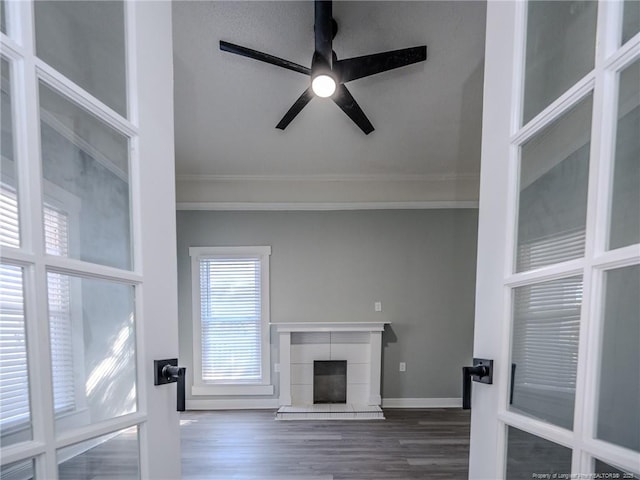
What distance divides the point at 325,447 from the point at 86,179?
2990mm

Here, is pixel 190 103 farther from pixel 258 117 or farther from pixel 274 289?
pixel 274 289

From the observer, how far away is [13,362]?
1.81 feet

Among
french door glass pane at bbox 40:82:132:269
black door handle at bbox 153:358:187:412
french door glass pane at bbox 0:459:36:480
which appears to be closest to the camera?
french door glass pane at bbox 0:459:36:480

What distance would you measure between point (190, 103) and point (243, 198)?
1.41 meters

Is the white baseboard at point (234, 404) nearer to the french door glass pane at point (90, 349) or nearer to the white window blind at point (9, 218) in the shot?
the french door glass pane at point (90, 349)

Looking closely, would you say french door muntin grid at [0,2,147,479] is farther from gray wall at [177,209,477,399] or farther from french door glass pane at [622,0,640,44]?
gray wall at [177,209,477,399]

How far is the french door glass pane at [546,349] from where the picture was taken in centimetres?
66

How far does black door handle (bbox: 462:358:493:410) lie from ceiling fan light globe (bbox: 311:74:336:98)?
162 centimetres

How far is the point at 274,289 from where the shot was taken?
381 centimetres

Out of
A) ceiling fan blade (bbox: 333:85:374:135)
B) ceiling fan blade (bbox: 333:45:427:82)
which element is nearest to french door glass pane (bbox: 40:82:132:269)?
ceiling fan blade (bbox: 333:45:427:82)

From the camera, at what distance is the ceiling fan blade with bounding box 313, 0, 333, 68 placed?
164 centimetres

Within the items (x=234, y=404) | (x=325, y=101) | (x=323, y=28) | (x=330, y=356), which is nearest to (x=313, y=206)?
(x=325, y=101)

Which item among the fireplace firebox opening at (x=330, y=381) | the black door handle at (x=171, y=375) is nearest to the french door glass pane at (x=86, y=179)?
the black door handle at (x=171, y=375)

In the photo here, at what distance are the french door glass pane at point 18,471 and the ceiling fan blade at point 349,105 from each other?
2.10 m
